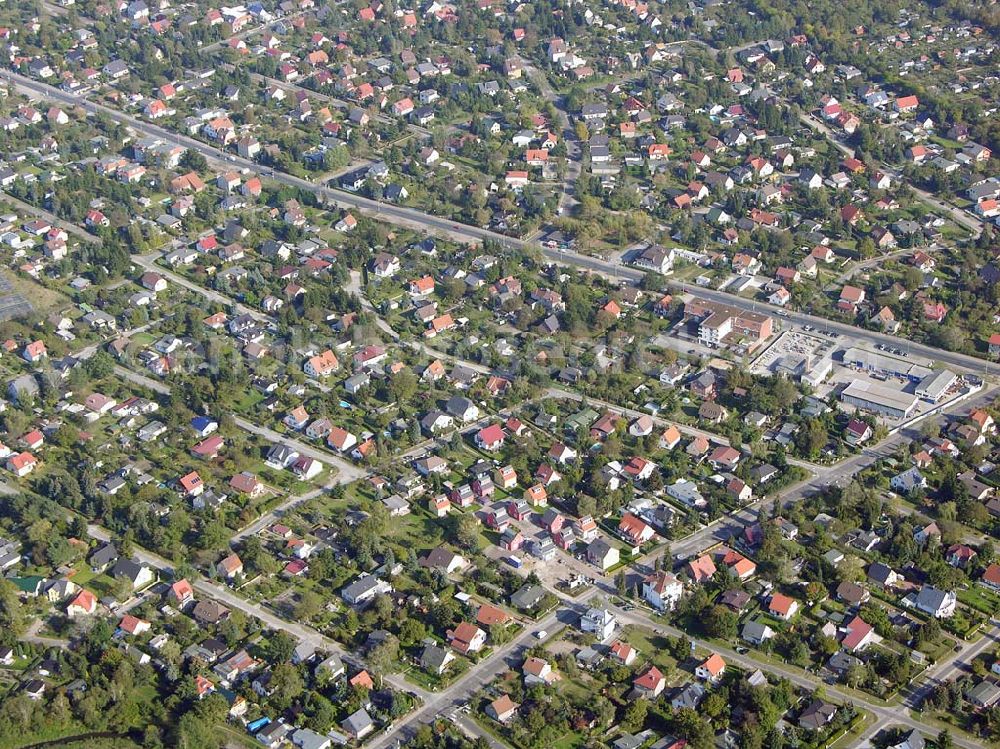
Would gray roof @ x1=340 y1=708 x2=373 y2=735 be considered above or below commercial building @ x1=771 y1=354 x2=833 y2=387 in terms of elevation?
below

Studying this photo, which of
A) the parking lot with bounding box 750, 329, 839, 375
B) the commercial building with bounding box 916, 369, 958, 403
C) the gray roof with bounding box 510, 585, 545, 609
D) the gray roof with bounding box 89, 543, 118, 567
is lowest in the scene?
the gray roof with bounding box 89, 543, 118, 567

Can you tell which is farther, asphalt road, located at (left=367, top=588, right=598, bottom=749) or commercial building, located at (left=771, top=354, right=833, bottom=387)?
commercial building, located at (left=771, top=354, right=833, bottom=387)

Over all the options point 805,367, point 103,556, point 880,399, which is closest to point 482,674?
point 103,556

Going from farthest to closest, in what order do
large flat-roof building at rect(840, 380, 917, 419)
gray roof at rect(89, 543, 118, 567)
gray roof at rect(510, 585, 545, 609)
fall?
1. large flat-roof building at rect(840, 380, 917, 419)
2. gray roof at rect(89, 543, 118, 567)
3. gray roof at rect(510, 585, 545, 609)

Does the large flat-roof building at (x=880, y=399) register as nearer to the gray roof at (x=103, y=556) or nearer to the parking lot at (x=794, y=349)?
the parking lot at (x=794, y=349)

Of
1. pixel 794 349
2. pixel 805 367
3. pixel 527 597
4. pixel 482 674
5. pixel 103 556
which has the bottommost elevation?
pixel 103 556

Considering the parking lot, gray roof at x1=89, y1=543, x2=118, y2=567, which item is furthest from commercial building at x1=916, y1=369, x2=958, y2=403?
gray roof at x1=89, y1=543, x2=118, y2=567

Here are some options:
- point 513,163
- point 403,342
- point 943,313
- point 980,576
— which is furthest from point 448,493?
point 513,163

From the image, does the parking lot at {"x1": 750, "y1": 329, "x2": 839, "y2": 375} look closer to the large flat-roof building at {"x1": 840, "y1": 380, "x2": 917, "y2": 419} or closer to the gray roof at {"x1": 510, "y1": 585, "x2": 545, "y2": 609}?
the large flat-roof building at {"x1": 840, "y1": 380, "x2": 917, "y2": 419}

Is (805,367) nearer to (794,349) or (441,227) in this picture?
(794,349)

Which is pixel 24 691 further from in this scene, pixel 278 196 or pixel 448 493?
pixel 278 196
